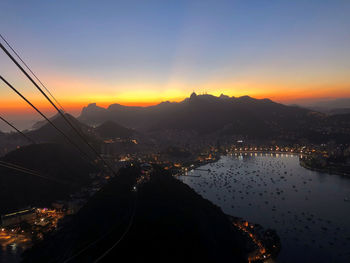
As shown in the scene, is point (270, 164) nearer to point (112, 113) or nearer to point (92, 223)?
point (92, 223)

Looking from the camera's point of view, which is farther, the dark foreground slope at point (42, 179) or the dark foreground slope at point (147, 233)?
the dark foreground slope at point (42, 179)

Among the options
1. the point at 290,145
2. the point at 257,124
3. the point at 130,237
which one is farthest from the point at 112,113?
the point at 130,237

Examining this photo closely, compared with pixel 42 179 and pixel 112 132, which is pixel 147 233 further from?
pixel 112 132

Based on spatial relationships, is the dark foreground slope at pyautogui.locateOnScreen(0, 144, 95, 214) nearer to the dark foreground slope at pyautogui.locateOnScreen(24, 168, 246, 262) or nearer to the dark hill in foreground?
the dark foreground slope at pyautogui.locateOnScreen(24, 168, 246, 262)

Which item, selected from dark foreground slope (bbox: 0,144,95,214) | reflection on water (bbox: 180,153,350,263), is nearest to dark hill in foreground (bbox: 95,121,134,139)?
dark foreground slope (bbox: 0,144,95,214)

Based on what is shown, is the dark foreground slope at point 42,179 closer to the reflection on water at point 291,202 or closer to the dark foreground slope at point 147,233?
the dark foreground slope at point 147,233

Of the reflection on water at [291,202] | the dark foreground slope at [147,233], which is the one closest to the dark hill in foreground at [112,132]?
the reflection on water at [291,202]
